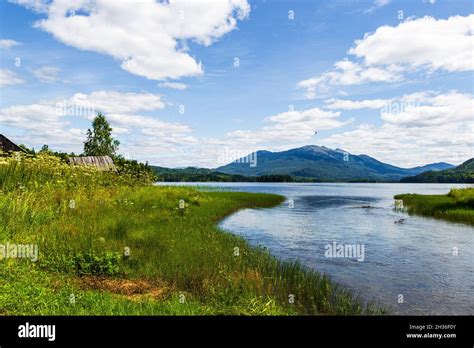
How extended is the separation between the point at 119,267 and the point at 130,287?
5.09ft

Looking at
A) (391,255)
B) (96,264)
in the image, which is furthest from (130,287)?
(391,255)

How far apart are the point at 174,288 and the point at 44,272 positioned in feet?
11.9

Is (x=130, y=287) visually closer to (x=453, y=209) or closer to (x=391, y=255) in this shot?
(x=391, y=255)

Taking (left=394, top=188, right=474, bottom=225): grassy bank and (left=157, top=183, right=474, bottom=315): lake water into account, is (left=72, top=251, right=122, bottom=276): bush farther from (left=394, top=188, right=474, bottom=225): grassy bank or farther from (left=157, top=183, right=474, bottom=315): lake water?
(left=394, top=188, right=474, bottom=225): grassy bank

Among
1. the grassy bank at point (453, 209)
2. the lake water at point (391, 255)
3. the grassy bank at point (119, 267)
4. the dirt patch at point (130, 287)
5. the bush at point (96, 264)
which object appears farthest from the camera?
the grassy bank at point (453, 209)

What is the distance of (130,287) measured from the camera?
994 cm

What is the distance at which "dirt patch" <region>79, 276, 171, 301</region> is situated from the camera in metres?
9.35

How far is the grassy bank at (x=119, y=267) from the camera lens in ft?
27.6

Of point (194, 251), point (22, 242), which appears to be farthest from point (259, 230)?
point (22, 242)

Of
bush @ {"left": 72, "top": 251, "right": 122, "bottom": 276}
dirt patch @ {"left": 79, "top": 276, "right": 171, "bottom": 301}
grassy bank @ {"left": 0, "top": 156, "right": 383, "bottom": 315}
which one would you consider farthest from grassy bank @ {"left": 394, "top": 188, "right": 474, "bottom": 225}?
bush @ {"left": 72, "top": 251, "right": 122, "bottom": 276}

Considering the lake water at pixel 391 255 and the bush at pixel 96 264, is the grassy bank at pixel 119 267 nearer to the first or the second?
the bush at pixel 96 264

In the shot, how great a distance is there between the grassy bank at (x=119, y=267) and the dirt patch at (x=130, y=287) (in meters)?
0.03

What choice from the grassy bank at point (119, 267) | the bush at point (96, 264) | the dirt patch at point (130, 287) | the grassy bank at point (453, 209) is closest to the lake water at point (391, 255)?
the grassy bank at point (119, 267)
